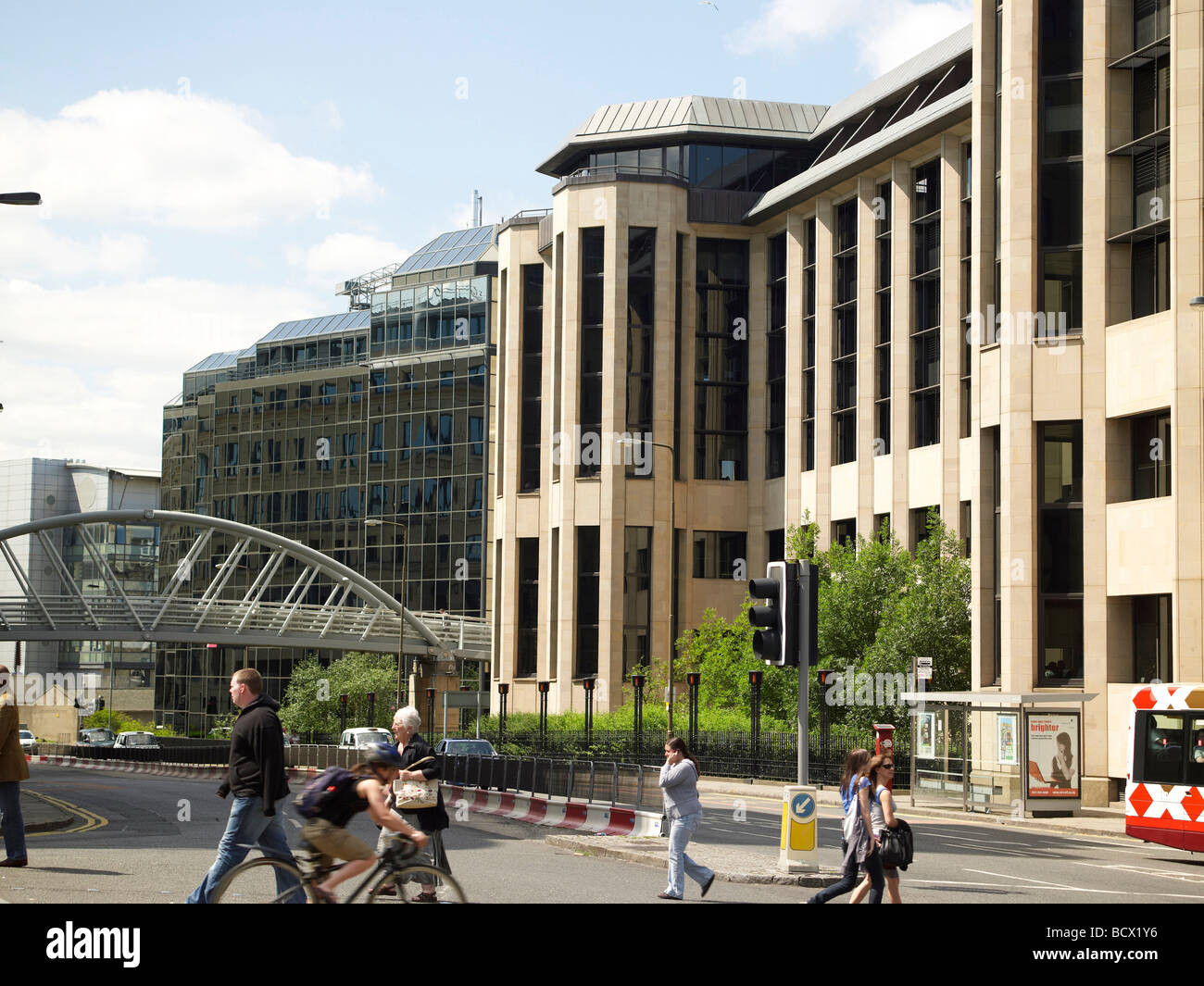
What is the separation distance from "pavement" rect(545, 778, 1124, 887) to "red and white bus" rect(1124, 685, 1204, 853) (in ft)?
13.3

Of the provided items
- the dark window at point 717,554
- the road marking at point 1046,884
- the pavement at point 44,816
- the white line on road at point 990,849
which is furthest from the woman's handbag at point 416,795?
the dark window at point 717,554

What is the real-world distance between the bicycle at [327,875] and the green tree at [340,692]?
7657 centimetres

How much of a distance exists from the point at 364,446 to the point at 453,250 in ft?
50.0

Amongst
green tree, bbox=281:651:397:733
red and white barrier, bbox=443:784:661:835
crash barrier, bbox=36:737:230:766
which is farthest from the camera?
green tree, bbox=281:651:397:733

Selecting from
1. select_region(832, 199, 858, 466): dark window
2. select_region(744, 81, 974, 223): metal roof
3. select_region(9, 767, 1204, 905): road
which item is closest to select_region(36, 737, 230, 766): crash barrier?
select_region(9, 767, 1204, 905): road

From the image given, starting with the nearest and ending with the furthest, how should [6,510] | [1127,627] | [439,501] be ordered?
1. [1127,627]
2. [439,501]
3. [6,510]

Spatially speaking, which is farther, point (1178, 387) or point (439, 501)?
point (439, 501)

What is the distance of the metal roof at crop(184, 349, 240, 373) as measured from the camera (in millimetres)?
123188

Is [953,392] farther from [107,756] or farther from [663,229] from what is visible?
[107,756]

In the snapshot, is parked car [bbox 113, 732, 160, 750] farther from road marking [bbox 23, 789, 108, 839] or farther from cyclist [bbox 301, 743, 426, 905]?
cyclist [bbox 301, 743, 426, 905]

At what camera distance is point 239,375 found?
117m
